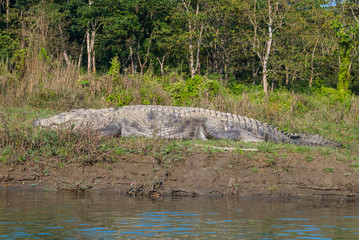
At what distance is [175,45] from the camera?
89.8ft

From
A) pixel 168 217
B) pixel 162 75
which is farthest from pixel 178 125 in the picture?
pixel 162 75

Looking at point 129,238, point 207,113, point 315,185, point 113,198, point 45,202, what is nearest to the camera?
point 129,238

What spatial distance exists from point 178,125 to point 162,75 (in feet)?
19.2

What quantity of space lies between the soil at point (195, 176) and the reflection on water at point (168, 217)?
1.00 feet

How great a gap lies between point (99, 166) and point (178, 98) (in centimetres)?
483

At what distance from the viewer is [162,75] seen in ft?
47.3

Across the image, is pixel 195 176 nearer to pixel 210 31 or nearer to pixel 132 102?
pixel 132 102

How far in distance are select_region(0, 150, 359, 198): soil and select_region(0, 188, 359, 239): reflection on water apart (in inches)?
12.0

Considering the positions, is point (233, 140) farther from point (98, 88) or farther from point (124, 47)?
point (124, 47)

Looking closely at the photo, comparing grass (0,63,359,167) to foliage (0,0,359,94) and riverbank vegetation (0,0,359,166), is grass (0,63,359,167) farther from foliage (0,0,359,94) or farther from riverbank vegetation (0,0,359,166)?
foliage (0,0,359,94)

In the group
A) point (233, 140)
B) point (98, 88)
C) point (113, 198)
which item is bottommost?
point (113, 198)

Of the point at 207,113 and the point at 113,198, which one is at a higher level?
the point at 207,113

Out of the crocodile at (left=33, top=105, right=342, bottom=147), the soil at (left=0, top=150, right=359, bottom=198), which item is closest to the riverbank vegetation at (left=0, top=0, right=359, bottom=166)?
the soil at (left=0, top=150, right=359, bottom=198)

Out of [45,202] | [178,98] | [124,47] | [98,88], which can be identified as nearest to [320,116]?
[178,98]
